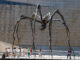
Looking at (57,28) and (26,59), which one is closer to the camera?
(26,59)

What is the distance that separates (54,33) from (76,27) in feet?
12.5

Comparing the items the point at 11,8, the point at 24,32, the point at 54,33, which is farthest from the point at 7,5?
the point at 54,33

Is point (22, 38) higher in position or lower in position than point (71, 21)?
lower

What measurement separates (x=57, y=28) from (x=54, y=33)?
38.0 inches

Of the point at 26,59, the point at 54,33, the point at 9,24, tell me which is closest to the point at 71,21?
the point at 54,33

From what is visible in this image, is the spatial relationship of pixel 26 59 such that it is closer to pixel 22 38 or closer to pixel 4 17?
pixel 22 38

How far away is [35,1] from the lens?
28500mm

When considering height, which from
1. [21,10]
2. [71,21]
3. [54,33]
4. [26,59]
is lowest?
[26,59]

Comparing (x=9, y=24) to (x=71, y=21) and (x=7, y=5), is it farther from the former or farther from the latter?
(x=71, y=21)

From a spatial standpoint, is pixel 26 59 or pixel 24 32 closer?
pixel 26 59

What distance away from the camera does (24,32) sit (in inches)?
1112

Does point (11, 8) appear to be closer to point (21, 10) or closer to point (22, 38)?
point (21, 10)

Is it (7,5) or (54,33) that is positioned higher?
(7,5)

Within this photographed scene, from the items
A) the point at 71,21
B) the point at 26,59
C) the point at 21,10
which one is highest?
the point at 21,10
